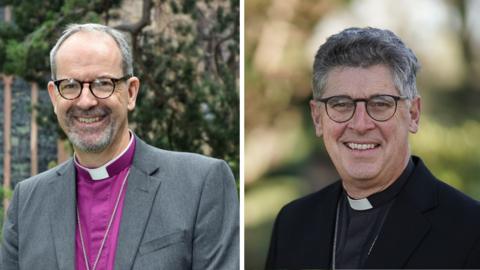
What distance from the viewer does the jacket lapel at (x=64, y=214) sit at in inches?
131

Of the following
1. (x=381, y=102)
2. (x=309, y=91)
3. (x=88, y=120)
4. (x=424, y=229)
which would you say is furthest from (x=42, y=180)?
(x=424, y=229)

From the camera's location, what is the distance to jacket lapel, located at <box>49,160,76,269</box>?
333 centimetres

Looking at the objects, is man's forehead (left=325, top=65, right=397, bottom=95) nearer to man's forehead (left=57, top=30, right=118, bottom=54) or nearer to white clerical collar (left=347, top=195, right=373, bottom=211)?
white clerical collar (left=347, top=195, right=373, bottom=211)

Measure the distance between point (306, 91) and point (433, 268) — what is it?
2.44 feet

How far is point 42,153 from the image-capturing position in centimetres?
750

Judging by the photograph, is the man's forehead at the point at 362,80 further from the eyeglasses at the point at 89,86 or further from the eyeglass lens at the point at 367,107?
the eyeglasses at the point at 89,86

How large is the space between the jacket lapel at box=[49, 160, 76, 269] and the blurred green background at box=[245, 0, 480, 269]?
631 millimetres

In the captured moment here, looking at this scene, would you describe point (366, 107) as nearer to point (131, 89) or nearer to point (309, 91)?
point (309, 91)

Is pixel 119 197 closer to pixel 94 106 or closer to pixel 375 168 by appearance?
pixel 94 106

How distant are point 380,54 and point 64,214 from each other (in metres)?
1.30

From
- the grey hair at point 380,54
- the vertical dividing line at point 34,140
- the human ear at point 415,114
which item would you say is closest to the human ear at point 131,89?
the grey hair at point 380,54

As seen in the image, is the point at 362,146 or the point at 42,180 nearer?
the point at 362,146

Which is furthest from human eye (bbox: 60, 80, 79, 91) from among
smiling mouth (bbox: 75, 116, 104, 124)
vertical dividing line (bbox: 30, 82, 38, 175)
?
vertical dividing line (bbox: 30, 82, 38, 175)

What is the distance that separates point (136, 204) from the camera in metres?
3.38
